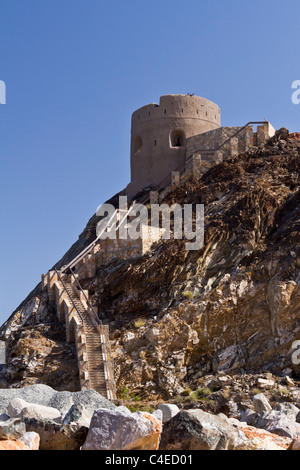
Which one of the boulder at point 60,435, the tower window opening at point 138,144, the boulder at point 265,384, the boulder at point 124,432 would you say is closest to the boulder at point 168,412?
the boulder at point 60,435

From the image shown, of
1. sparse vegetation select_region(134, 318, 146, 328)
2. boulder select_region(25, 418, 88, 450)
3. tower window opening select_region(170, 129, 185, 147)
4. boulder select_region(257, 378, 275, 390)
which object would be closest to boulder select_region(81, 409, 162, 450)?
boulder select_region(25, 418, 88, 450)

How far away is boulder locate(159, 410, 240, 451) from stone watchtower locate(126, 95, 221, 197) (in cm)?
2257

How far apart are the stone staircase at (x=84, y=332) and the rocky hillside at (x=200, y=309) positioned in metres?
0.47

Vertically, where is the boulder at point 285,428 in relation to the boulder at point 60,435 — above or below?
below

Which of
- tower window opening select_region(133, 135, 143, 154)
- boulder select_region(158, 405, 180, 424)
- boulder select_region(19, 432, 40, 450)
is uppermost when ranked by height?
tower window opening select_region(133, 135, 143, 154)

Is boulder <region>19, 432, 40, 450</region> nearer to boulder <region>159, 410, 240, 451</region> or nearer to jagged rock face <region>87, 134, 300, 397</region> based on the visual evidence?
boulder <region>159, 410, 240, 451</region>

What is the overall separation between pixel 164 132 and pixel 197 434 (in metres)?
24.4

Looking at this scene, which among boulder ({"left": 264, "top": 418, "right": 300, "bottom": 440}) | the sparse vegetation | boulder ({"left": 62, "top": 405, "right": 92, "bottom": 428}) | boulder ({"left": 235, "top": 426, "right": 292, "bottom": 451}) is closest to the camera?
boulder ({"left": 235, "top": 426, "right": 292, "bottom": 451})

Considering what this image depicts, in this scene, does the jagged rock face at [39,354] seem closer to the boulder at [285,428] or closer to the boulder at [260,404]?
the boulder at [260,404]

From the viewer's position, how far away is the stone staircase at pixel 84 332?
23.1 m

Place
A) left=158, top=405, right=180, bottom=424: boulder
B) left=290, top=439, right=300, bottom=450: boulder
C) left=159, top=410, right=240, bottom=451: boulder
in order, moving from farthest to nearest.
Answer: left=158, top=405, right=180, bottom=424: boulder, left=159, top=410, right=240, bottom=451: boulder, left=290, top=439, right=300, bottom=450: boulder

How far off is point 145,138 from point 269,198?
9557mm

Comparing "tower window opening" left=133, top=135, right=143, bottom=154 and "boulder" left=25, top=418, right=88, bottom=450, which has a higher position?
"tower window opening" left=133, top=135, right=143, bottom=154

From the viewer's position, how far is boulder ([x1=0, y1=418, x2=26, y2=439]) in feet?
38.5
